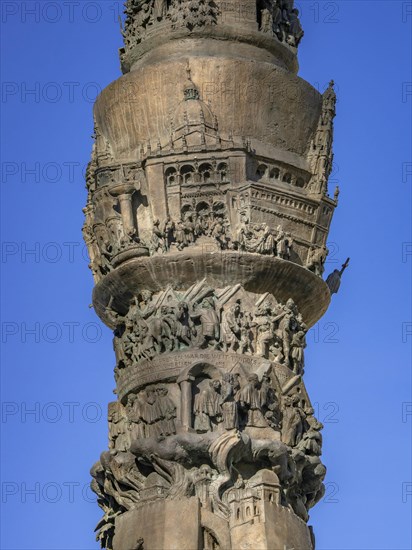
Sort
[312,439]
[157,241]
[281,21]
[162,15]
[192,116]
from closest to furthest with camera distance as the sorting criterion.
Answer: [312,439] < [157,241] < [192,116] < [162,15] < [281,21]

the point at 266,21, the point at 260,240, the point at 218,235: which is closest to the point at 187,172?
the point at 218,235

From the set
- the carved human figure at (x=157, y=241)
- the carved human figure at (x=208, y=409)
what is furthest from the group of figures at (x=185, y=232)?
the carved human figure at (x=208, y=409)

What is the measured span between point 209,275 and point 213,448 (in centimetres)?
366

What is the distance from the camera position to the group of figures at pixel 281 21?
34625 millimetres

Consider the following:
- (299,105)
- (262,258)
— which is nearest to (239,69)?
(299,105)

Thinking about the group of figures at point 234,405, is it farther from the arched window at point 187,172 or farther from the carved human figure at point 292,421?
the arched window at point 187,172

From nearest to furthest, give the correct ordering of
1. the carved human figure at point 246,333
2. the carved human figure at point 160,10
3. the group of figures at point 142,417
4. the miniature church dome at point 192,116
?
1. the group of figures at point 142,417
2. the carved human figure at point 246,333
3. the miniature church dome at point 192,116
4. the carved human figure at point 160,10

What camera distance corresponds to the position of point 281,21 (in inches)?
1380

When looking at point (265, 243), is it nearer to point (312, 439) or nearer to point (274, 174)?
point (274, 174)

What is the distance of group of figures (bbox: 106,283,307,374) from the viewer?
31.1 m

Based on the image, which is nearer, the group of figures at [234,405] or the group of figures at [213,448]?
the group of figures at [213,448]

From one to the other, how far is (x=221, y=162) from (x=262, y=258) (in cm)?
199

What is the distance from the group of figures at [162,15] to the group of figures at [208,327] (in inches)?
227

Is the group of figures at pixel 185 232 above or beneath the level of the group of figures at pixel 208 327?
above
